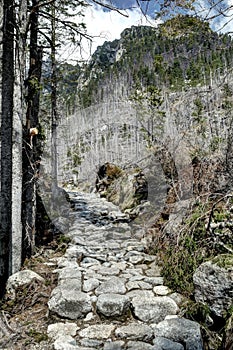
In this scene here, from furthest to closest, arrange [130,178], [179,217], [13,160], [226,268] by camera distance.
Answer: [130,178]
[179,217]
[13,160]
[226,268]

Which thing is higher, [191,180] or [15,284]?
[191,180]

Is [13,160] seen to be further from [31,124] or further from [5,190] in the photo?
[31,124]

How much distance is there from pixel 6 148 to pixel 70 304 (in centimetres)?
175

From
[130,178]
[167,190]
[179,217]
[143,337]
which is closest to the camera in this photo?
[143,337]

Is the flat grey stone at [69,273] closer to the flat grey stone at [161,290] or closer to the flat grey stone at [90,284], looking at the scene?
the flat grey stone at [90,284]

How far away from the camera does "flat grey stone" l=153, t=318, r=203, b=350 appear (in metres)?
2.43

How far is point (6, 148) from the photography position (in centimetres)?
340

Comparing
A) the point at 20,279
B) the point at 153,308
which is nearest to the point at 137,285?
the point at 153,308

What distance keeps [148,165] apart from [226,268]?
438 centimetres

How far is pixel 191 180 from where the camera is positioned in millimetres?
4945

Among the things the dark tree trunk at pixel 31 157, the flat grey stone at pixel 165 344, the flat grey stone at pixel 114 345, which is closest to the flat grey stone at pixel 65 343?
the flat grey stone at pixel 114 345

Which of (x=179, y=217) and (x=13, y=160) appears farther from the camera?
(x=179, y=217)

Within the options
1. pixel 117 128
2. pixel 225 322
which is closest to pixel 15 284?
pixel 225 322

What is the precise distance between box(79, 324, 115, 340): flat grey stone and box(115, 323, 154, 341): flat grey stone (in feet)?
0.24
